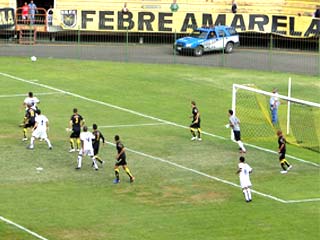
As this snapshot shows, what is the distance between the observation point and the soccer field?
1268 inches

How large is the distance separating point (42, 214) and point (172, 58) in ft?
120

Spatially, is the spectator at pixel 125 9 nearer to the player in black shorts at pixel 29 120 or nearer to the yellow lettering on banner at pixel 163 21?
the yellow lettering on banner at pixel 163 21

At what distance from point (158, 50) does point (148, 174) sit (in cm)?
3450

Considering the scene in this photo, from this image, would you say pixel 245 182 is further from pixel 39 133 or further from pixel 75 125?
pixel 39 133

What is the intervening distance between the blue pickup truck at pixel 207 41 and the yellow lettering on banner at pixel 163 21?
2.69 meters

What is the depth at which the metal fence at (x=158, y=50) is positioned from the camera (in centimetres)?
6781

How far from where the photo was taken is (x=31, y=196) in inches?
1396

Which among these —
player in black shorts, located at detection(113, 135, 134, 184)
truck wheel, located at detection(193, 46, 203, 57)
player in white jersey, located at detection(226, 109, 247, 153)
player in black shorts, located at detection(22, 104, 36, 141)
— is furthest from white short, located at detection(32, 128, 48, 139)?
truck wheel, located at detection(193, 46, 203, 57)

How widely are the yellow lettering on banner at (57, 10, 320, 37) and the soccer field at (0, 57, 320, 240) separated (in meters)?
14.5

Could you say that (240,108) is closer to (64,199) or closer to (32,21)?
(64,199)

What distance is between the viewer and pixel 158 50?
7269 centimetres

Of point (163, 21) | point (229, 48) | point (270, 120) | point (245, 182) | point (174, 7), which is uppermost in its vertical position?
point (174, 7)

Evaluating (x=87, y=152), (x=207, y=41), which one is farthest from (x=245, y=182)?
(x=207, y=41)

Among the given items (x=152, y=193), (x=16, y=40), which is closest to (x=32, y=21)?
(x=16, y=40)
